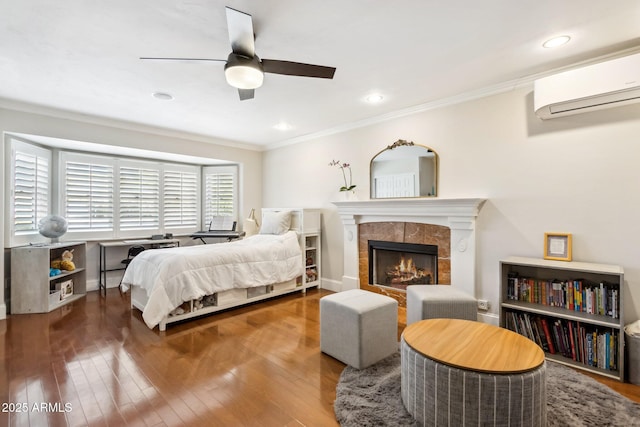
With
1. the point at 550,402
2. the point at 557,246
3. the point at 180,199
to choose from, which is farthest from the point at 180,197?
the point at 550,402

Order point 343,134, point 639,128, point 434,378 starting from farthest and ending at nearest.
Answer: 1. point 343,134
2. point 639,128
3. point 434,378

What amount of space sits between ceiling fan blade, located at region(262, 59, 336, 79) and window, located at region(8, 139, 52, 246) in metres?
3.68

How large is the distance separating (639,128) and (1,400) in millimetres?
5019

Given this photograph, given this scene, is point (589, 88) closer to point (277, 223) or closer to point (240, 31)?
point (240, 31)

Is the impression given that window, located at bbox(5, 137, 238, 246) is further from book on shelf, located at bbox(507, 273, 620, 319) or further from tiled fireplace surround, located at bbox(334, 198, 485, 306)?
book on shelf, located at bbox(507, 273, 620, 319)

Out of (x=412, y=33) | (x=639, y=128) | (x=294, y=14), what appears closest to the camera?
(x=294, y=14)

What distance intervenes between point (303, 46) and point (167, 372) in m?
2.75

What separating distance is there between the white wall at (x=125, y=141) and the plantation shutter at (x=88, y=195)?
1.27ft

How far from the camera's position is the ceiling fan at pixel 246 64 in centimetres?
184

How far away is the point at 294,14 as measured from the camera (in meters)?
1.93

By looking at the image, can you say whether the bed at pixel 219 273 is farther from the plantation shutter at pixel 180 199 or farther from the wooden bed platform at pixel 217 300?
the plantation shutter at pixel 180 199

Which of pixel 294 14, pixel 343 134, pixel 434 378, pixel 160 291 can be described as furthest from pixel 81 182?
pixel 434 378

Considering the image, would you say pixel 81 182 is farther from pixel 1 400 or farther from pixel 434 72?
pixel 434 72

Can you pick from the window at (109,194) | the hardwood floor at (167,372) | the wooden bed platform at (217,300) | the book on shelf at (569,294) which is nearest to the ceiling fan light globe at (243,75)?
the hardwood floor at (167,372)
